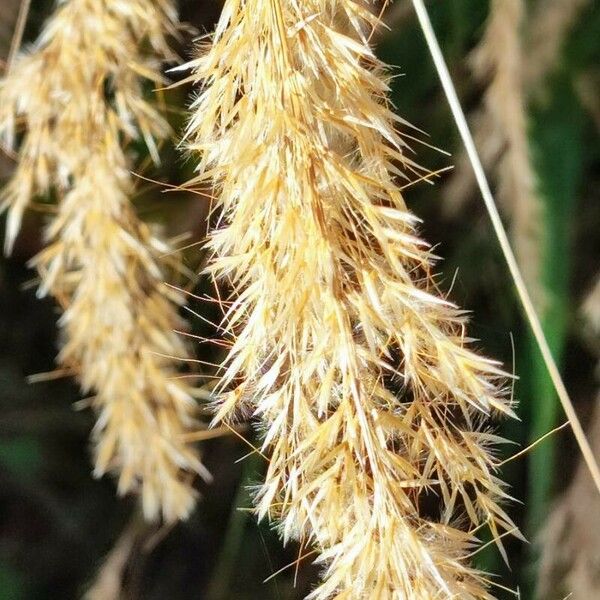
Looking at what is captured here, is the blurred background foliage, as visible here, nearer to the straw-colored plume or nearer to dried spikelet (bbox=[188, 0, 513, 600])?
the straw-colored plume

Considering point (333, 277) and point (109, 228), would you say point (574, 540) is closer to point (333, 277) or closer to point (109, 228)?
point (333, 277)

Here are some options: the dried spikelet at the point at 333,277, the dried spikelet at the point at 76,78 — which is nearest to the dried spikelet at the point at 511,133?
the dried spikelet at the point at 333,277

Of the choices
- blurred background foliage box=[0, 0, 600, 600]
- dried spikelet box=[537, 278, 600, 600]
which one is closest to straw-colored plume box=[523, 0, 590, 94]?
blurred background foliage box=[0, 0, 600, 600]

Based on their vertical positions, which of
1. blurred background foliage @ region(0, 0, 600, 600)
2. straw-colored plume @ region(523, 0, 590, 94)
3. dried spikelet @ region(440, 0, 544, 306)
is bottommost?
blurred background foliage @ region(0, 0, 600, 600)

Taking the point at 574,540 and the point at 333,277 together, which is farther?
the point at 574,540

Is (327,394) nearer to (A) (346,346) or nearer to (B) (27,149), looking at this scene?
(A) (346,346)

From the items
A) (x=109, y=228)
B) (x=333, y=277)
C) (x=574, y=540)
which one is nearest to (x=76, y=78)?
(x=109, y=228)

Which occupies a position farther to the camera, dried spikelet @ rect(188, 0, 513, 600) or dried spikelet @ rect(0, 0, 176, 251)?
dried spikelet @ rect(0, 0, 176, 251)

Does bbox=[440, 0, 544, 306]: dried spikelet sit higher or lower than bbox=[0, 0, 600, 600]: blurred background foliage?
higher
